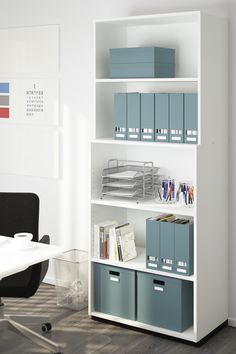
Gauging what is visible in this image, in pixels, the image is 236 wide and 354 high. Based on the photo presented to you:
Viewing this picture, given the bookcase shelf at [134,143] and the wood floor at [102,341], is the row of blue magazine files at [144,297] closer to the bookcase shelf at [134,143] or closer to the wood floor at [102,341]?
the wood floor at [102,341]

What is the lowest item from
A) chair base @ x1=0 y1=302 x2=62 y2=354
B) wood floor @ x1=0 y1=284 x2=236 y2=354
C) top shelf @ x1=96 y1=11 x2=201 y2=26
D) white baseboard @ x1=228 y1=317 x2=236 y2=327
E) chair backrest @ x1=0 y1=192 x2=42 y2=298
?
wood floor @ x1=0 y1=284 x2=236 y2=354

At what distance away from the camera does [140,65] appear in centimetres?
396

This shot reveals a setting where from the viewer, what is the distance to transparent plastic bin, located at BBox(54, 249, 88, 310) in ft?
14.9

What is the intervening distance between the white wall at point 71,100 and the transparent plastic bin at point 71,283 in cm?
24

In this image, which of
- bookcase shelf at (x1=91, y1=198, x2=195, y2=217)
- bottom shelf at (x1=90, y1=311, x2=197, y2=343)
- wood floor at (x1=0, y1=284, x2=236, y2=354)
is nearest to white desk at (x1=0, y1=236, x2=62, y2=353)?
wood floor at (x1=0, y1=284, x2=236, y2=354)

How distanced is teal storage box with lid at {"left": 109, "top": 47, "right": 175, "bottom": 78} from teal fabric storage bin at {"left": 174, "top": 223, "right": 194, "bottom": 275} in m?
Result: 0.94

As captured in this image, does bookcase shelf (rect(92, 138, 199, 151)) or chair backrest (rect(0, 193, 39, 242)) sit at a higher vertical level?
bookcase shelf (rect(92, 138, 199, 151))

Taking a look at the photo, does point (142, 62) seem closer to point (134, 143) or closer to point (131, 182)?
point (134, 143)

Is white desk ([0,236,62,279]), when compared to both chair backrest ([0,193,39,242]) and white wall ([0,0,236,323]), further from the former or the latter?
white wall ([0,0,236,323])

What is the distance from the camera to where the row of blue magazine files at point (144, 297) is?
12.9ft

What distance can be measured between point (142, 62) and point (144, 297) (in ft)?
4.77

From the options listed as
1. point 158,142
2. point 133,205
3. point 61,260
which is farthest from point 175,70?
point 61,260

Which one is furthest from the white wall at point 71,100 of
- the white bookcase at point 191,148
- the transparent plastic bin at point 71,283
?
the white bookcase at point 191,148

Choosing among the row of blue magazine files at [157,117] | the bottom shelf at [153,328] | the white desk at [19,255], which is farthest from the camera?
the bottom shelf at [153,328]
